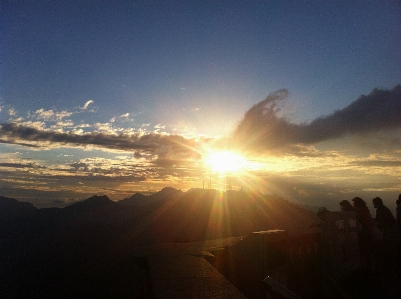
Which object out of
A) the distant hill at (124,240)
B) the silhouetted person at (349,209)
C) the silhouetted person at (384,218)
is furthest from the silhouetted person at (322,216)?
the distant hill at (124,240)

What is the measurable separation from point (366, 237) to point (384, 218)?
4.95 feet

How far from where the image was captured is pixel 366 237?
912 centimetres

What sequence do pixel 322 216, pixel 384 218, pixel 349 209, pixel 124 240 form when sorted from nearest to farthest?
1. pixel 322 216
2. pixel 349 209
3. pixel 384 218
4. pixel 124 240

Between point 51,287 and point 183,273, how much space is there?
473ft

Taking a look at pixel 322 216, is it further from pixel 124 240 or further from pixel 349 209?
pixel 124 240

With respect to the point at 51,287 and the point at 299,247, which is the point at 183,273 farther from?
the point at 51,287

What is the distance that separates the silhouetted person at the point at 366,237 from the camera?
9094mm

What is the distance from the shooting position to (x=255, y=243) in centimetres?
745

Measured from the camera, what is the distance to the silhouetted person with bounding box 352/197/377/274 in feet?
29.8

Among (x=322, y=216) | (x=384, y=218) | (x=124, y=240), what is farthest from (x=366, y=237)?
(x=124, y=240)

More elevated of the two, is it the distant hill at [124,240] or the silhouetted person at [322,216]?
the silhouetted person at [322,216]

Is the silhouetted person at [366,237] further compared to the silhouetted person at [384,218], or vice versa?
the silhouetted person at [384,218]

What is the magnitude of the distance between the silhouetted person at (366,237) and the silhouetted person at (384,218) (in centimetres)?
109

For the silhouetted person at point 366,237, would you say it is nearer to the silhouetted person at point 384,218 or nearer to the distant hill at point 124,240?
the silhouetted person at point 384,218
